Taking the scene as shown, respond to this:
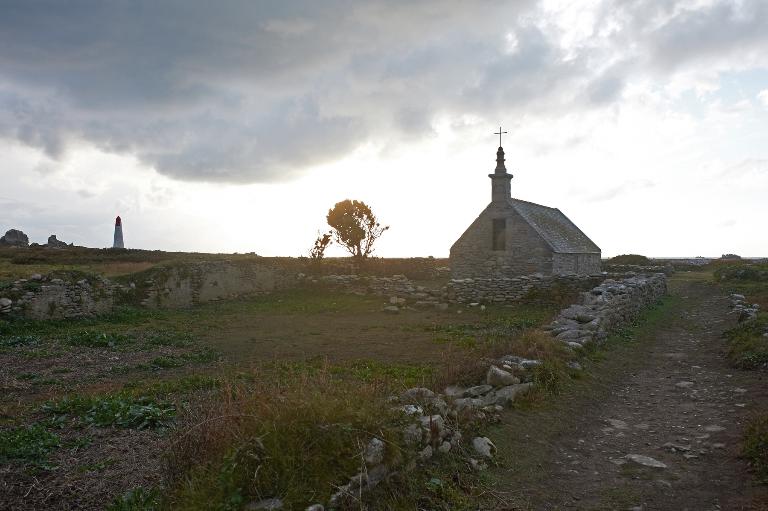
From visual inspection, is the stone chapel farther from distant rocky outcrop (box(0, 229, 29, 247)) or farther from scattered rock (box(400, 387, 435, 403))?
distant rocky outcrop (box(0, 229, 29, 247))

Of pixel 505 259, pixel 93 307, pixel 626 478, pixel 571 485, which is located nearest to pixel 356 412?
pixel 571 485

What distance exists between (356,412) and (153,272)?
64.9 feet

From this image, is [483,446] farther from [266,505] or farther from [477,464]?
[266,505]

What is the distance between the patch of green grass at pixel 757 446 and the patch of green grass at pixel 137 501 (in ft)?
18.6

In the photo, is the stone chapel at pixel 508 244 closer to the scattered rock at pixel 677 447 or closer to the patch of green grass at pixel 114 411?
the scattered rock at pixel 677 447

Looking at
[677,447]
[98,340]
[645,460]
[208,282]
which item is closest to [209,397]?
[645,460]

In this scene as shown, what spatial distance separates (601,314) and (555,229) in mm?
16425

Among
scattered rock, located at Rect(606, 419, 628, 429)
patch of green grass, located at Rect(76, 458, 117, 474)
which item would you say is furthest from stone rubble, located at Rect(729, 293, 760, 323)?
patch of green grass, located at Rect(76, 458, 117, 474)

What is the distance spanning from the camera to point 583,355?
10.2 m

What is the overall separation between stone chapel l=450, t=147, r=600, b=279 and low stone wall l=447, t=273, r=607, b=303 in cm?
381

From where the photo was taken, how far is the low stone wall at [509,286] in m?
20.6

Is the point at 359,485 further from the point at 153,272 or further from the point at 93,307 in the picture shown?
the point at 153,272

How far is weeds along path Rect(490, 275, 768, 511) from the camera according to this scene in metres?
4.93

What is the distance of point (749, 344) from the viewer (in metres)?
10.4
